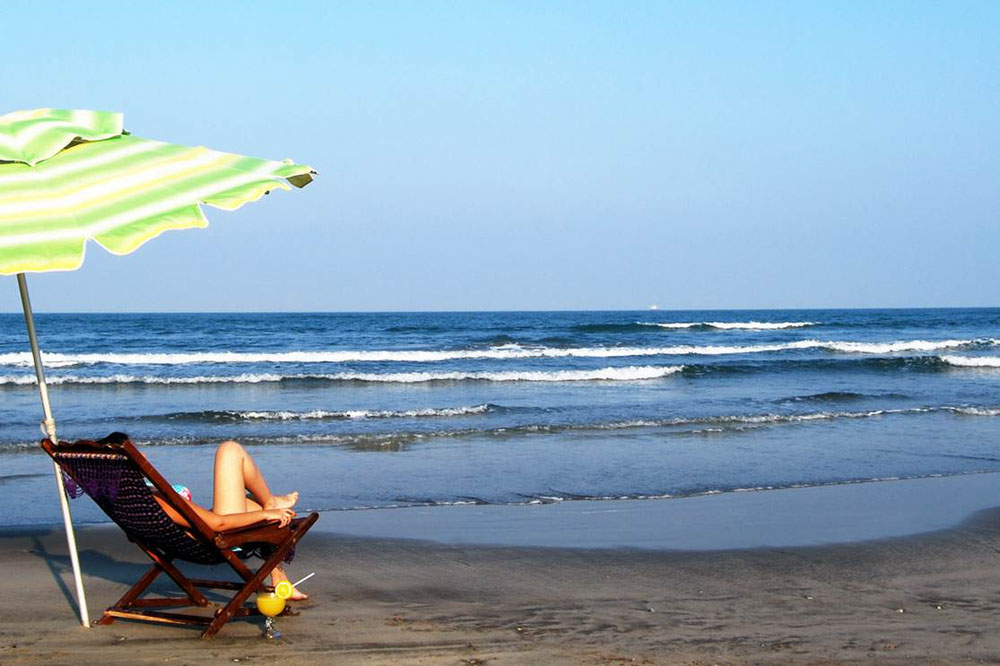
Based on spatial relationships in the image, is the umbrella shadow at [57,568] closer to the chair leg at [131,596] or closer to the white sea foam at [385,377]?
the chair leg at [131,596]

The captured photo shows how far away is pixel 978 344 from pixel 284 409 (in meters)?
30.6

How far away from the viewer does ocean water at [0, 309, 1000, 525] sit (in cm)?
1002

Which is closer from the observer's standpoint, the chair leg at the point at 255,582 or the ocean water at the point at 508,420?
the chair leg at the point at 255,582

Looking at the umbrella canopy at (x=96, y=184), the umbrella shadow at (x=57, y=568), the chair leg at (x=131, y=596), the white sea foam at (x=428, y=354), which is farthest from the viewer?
the white sea foam at (x=428, y=354)

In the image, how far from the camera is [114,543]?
7109 millimetres

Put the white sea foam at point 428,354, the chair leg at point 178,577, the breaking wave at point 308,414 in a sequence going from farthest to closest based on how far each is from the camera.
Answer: the white sea foam at point 428,354, the breaking wave at point 308,414, the chair leg at point 178,577

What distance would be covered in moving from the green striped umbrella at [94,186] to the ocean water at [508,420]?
4.64m

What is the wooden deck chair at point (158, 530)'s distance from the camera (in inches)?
173

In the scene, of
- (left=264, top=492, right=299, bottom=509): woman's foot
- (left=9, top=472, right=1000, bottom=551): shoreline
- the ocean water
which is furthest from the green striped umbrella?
the ocean water

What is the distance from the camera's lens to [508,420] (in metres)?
15.0

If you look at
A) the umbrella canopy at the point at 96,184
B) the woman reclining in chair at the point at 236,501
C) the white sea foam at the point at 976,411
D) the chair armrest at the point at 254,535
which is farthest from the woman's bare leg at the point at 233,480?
the white sea foam at the point at 976,411

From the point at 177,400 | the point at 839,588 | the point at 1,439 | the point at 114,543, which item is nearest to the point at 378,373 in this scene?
the point at 177,400

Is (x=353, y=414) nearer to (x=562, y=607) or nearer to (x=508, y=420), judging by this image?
(x=508, y=420)

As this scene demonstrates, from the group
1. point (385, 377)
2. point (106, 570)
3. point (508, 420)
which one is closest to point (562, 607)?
point (106, 570)
